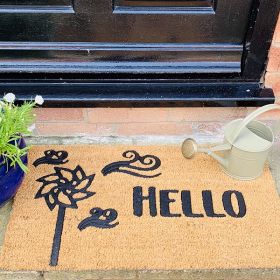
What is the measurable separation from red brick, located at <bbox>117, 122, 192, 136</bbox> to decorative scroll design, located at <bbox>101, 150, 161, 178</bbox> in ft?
0.40

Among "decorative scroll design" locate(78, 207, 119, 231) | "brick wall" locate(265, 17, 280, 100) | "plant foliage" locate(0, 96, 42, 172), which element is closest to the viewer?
"plant foliage" locate(0, 96, 42, 172)

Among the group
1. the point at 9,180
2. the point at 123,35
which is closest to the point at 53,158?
the point at 9,180

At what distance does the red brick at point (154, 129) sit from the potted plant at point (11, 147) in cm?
54

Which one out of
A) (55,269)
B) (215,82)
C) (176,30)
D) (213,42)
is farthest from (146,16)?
(55,269)

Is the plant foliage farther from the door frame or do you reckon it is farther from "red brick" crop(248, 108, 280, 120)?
"red brick" crop(248, 108, 280, 120)

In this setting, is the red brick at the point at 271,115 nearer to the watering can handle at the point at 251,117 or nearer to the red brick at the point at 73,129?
the watering can handle at the point at 251,117

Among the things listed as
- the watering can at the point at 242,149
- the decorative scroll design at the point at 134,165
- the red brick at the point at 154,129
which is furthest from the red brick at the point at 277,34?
the decorative scroll design at the point at 134,165

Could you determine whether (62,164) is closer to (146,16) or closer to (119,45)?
(119,45)

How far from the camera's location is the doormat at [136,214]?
158 centimetres

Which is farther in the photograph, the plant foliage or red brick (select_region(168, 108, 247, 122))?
red brick (select_region(168, 108, 247, 122))

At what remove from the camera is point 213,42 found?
1.86 metres

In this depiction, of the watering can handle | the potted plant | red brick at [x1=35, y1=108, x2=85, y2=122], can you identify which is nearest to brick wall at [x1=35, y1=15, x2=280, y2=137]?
red brick at [x1=35, y1=108, x2=85, y2=122]

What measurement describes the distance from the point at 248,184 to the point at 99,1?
1.01 metres

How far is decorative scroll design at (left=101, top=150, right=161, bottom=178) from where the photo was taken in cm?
190
